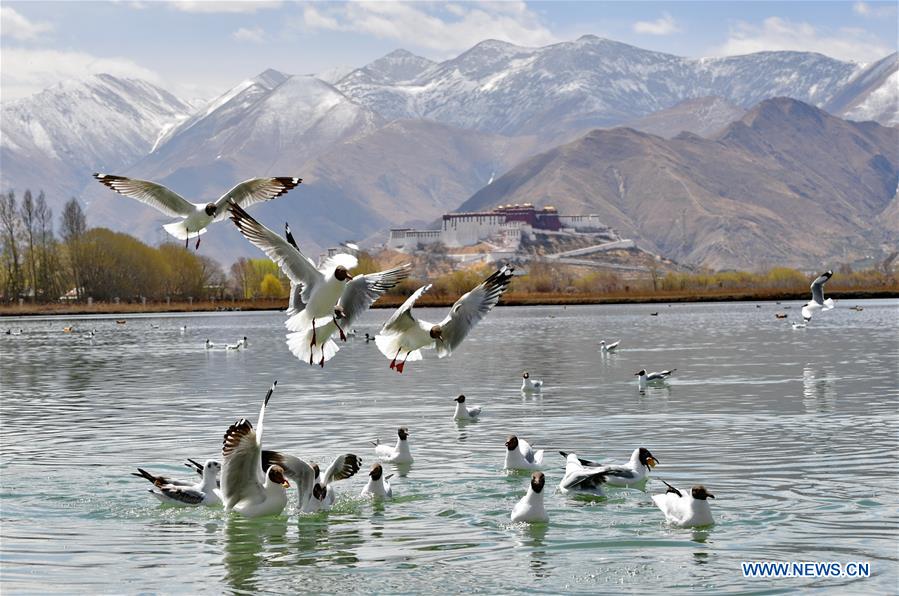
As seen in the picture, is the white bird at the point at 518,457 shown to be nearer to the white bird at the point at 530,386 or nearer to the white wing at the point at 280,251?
the white wing at the point at 280,251

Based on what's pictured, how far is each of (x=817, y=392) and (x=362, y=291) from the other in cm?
1917

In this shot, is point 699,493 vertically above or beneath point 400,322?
beneath

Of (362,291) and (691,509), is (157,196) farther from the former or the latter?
(691,509)

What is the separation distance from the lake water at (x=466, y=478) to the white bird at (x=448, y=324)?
8.21 ft

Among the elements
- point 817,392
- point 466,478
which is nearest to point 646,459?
point 466,478

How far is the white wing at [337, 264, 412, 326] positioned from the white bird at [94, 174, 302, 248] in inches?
74.7

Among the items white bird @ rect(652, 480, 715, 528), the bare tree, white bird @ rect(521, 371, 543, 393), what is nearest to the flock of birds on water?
white bird @ rect(652, 480, 715, 528)

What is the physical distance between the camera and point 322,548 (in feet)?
55.4

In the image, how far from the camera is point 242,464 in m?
17.6

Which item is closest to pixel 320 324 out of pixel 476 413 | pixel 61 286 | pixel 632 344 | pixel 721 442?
pixel 721 442

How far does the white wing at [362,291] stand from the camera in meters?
19.2

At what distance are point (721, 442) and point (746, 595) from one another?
36.5 ft

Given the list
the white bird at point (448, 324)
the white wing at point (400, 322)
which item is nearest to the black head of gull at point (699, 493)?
the white bird at point (448, 324)

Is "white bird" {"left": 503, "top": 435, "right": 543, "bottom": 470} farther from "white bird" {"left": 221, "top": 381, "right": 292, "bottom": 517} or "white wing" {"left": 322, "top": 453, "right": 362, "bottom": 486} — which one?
"white bird" {"left": 221, "top": 381, "right": 292, "bottom": 517}
